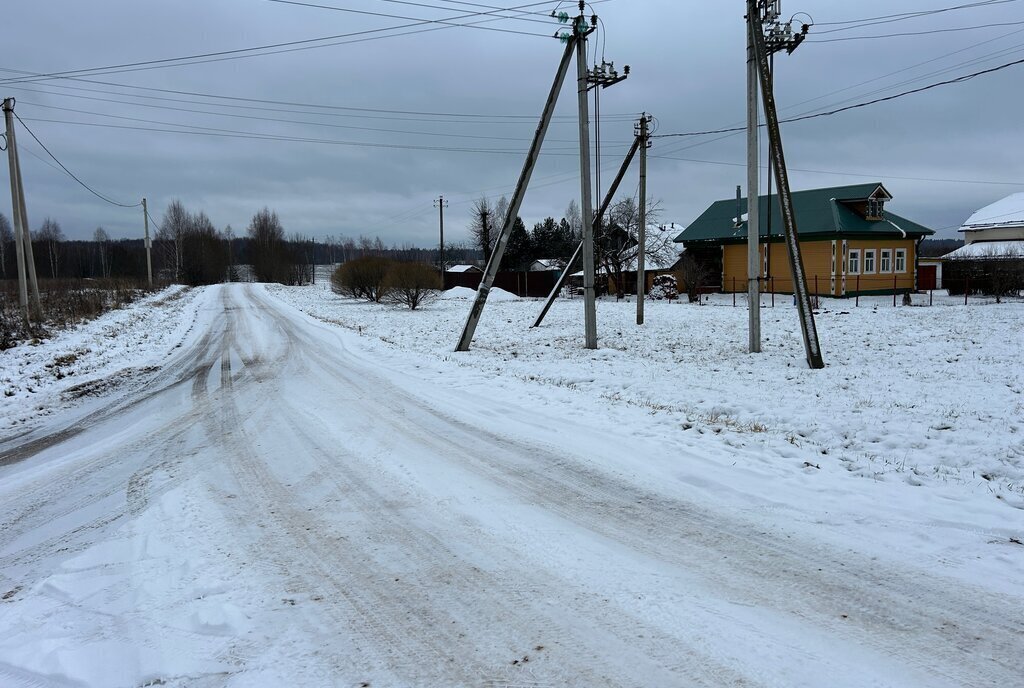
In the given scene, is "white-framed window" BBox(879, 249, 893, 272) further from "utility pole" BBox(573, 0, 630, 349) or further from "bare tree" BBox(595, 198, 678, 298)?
"utility pole" BBox(573, 0, 630, 349)

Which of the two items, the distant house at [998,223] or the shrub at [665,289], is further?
the distant house at [998,223]

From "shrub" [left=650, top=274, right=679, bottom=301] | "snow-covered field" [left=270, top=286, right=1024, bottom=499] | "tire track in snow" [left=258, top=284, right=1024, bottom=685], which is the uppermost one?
"shrub" [left=650, top=274, right=679, bottom=301]

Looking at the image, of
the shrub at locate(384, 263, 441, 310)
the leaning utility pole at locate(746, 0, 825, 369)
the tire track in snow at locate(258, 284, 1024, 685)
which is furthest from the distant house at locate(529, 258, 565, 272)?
the tire track in snow at locate(258, 284, 1024, 685)

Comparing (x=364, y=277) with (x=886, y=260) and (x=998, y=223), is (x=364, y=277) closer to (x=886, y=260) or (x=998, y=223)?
(x=886, y=260)

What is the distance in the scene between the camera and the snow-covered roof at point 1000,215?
175 feet

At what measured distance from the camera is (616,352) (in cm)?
1494

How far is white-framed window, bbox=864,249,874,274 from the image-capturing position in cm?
3466

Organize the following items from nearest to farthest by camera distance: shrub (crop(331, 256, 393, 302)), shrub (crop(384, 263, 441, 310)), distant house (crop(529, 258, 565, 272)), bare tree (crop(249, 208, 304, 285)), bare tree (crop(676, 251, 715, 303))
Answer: shrub (crop(384, 263, 441, 310)), bare tree (crop(676, 251, 715, 303)), shrub (crop(331, 256, 393, 302)), distant house (crop(529, 258, 565, 272)), bare tree (crop(249, 208, 304, 285))

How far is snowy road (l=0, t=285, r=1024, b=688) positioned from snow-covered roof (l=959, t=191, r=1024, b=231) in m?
64.1

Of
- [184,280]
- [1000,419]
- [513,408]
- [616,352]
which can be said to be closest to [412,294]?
[616,352]

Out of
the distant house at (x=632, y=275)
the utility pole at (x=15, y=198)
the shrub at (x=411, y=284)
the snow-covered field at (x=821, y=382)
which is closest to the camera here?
the snow-covered field at (x=821, y=382)

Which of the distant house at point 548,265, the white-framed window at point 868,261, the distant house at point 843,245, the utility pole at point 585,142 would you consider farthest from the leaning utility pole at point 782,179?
the distant house at point 548,265

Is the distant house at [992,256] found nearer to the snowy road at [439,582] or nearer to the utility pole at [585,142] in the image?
the utility pole at [585,142]

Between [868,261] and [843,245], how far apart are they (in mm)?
2309
